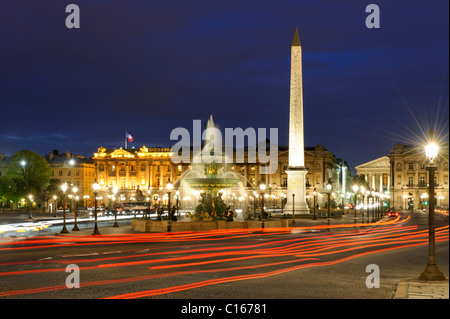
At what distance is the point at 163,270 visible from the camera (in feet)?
61.0

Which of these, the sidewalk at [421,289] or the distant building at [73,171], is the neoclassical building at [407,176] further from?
the sidewalk at [421,289]

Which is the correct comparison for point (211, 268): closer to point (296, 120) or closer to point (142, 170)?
point (296, 120)

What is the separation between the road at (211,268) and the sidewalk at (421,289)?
1.26ft

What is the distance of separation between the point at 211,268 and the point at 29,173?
290 ft

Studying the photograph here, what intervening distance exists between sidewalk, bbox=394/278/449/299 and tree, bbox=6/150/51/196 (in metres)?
90.6

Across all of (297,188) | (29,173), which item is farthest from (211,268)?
(29,173)

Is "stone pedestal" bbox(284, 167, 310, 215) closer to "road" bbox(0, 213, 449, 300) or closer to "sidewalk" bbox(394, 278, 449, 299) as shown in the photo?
"road" bbox(0, 213, 449, 300)

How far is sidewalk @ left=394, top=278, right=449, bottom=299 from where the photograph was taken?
12.7 meters

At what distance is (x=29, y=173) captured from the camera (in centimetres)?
10150

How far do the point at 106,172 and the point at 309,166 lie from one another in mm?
55522

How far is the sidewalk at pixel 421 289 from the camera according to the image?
501 inches

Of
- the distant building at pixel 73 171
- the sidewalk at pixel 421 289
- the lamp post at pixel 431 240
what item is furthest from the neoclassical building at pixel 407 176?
the sidewalk at pixel 421 289
